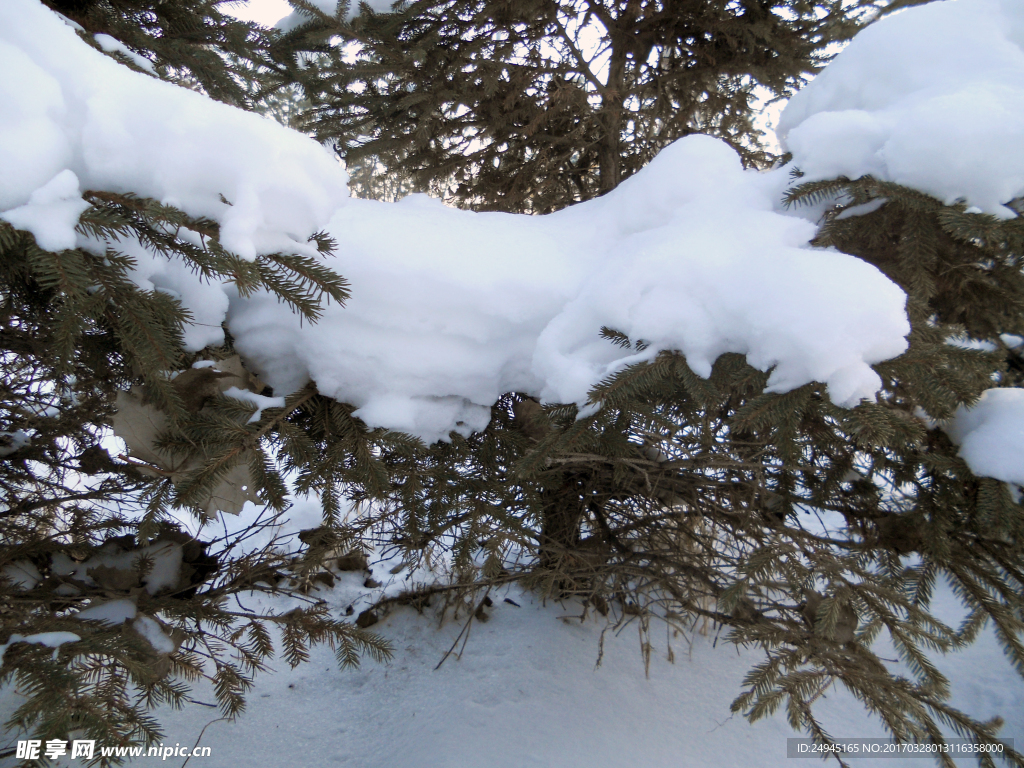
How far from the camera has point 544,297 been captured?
1.28 m

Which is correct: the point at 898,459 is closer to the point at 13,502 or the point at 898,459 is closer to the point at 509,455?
the point at 509,455

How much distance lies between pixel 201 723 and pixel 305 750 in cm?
46

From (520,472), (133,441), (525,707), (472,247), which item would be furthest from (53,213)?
(525,707)

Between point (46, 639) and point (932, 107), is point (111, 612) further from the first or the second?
point (932, 107)

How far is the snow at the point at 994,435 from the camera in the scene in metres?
1.11

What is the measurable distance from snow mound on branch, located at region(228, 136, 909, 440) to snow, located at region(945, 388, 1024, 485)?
56 cm

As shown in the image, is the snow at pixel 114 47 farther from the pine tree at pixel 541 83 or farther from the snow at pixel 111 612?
the snow at pixel 111 612

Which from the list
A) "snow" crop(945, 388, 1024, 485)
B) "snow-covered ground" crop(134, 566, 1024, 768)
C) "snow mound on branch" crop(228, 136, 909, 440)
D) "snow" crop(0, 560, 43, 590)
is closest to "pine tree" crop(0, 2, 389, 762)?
"snow" crop(0, 560, 43, 590)

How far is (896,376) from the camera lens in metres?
0.97

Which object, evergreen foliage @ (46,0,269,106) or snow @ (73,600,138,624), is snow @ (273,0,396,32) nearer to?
evergreen foliage @ (46,0,269,106)

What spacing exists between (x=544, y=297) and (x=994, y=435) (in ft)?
3.75

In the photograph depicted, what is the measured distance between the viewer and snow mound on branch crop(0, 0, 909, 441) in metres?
0.89

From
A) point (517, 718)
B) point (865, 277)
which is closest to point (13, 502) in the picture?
point (517, 718)

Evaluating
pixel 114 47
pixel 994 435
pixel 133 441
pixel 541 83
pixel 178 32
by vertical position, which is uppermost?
pixel 541 83
